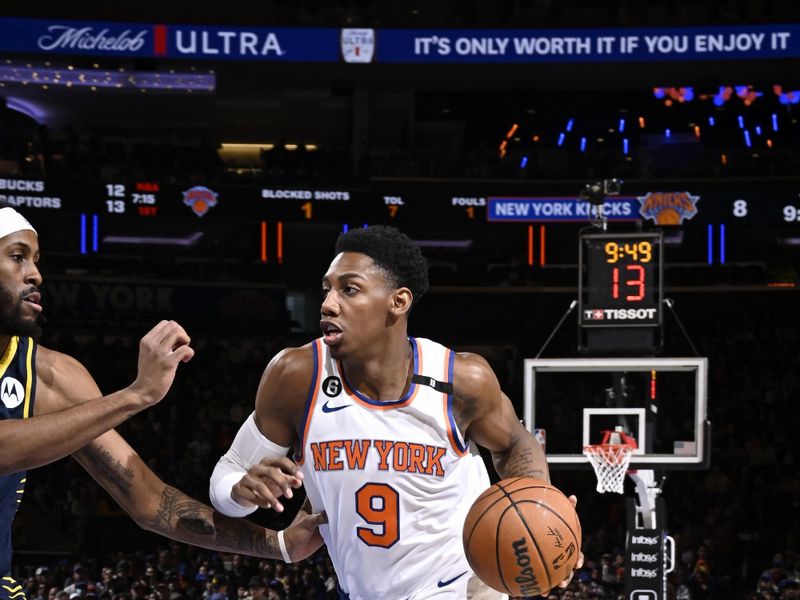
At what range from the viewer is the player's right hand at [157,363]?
3693 millimetres

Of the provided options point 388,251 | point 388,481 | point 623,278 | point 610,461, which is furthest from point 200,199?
point 388,481

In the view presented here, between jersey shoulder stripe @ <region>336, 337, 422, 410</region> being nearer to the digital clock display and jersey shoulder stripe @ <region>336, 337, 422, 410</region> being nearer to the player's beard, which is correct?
the player's beard

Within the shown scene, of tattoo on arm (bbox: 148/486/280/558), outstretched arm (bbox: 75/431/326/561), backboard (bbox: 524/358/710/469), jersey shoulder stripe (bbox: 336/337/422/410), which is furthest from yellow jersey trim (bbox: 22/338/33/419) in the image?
backboard (bbox: 524/358/710/469)

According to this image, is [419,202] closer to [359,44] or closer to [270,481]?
[359,44]

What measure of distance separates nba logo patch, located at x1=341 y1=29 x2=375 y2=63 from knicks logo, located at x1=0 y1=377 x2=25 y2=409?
1905cm

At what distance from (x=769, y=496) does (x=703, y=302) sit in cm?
752

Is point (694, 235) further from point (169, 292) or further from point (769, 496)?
point (169, 292)

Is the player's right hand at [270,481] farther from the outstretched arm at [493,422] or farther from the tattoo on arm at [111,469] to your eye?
the outstretched arm at [493,422]

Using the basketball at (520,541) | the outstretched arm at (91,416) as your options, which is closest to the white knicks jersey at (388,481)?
the basketball at (520,541)

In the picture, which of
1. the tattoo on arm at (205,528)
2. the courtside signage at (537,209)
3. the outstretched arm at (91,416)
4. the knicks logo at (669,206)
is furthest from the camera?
the courtside signage at (537,209)

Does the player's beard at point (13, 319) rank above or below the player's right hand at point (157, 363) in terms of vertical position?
above

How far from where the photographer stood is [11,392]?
13.2 ft

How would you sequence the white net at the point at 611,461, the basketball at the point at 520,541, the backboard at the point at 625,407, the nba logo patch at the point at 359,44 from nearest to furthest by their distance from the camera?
the basketball at the point at 520,541 < the white net at the point at 611,461 < the backboard at the point at 625,407 < the nba logo patch at the point at 359,44

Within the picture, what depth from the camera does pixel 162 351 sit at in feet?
12.2
